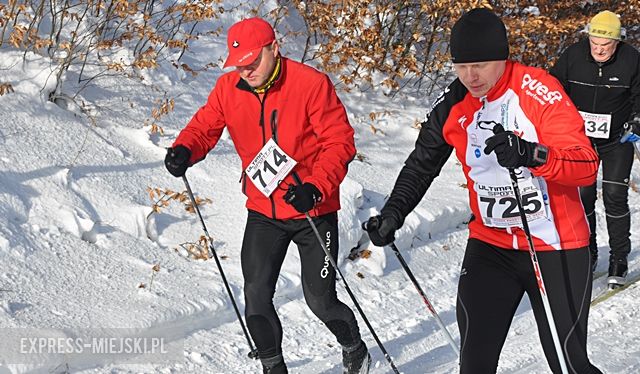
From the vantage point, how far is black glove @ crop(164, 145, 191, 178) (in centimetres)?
419

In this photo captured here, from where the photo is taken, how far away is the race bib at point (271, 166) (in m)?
4.12

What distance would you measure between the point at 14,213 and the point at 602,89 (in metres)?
4.03

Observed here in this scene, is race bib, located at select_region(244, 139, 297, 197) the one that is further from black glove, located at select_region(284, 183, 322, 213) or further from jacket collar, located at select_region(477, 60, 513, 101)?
jacket collar, located at select_region(477, 60, 513, 101)

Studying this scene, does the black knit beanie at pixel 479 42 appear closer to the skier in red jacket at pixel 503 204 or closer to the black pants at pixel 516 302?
the skier in red jacket at pixel 503 204

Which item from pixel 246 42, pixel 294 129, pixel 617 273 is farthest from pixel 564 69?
pixel 246 42

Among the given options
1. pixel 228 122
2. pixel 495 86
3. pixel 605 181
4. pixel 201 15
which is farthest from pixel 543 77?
pixel 201 15

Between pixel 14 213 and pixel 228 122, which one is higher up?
pixel 228 122

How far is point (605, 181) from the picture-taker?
6504mm

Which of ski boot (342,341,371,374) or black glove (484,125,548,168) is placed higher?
black glove (484,125,548,168)

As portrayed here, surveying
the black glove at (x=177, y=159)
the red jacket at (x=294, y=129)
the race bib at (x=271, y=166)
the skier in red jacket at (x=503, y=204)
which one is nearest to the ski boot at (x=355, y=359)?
the red jacket at (x=294, y=129)

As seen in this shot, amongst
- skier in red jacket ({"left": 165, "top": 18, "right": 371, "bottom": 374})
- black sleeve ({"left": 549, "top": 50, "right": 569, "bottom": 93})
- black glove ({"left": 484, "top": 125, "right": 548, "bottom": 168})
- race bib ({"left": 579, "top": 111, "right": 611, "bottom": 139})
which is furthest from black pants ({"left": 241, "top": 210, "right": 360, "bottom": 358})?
race bib ({"left": 579, "top": 111, "right": 611, "bottom": 139})

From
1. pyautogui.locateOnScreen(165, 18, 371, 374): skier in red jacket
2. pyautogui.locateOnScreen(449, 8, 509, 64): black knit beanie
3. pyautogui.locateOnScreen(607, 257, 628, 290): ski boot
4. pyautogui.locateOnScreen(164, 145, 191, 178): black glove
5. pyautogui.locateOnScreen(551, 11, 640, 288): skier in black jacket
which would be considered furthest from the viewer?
pyautogui.locateOnScreen(607, 257, 628, 290): ski boot

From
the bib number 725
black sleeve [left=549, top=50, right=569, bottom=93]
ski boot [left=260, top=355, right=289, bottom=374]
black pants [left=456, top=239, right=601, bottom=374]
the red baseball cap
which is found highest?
the red baseball cap

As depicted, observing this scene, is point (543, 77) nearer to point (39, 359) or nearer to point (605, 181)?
point (39, 359)
